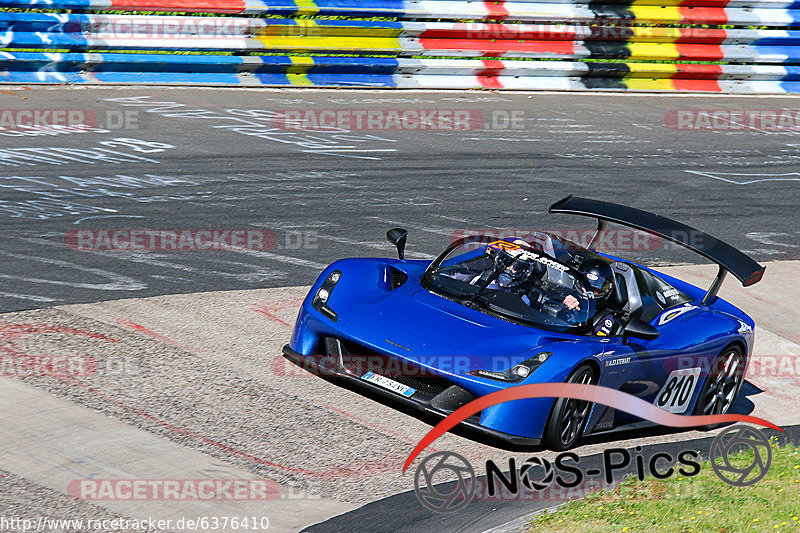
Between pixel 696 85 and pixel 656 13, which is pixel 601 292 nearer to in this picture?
pixel 656 13

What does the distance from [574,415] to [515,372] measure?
54cm

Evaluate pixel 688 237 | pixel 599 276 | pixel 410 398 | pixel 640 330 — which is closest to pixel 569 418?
pixel 640 330

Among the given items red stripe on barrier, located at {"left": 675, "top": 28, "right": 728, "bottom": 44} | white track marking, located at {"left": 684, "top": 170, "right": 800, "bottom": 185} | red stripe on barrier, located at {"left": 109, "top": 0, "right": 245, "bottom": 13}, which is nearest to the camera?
white track marking, located at {"left": 684, "top": 170, "right": 800, "bottom": 185}

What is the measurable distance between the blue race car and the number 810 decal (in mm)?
11

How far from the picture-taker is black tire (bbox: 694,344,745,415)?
7.74 m

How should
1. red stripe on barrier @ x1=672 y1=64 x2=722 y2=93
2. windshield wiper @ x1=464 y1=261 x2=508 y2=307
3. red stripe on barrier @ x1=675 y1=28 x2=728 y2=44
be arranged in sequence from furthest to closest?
red stripe on barrier @ x1=672 y1=64 x2=722 y2=93 → red stripe on barrier @ x1=675 y1=28 x2=728 y2=44 → windshield wiper @ x1=464 y1=261 x2=508 y2=307

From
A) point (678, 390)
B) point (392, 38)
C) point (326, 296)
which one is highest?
point (392, 38)

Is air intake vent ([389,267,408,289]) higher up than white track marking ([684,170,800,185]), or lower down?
higher up

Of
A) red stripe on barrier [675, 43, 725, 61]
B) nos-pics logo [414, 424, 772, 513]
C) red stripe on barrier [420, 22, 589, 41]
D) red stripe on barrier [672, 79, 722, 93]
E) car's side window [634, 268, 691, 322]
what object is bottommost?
nos-pics logo [414, 424, 772, 513]

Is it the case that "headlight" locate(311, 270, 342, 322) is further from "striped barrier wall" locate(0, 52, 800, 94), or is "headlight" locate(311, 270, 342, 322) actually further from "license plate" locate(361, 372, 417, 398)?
"striped barrier wall" locate(0, 52, 800, 94)

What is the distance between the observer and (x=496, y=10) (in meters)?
17.6

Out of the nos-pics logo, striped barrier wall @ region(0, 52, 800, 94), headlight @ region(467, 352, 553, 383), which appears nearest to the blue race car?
headlight @ region(467, 352, 553, 383)

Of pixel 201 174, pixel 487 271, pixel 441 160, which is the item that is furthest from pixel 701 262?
pixel 201 174

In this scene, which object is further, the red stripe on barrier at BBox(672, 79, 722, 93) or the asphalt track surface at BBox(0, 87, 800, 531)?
the red stripe on barrier at BBox(672, 79, 722, 93)
